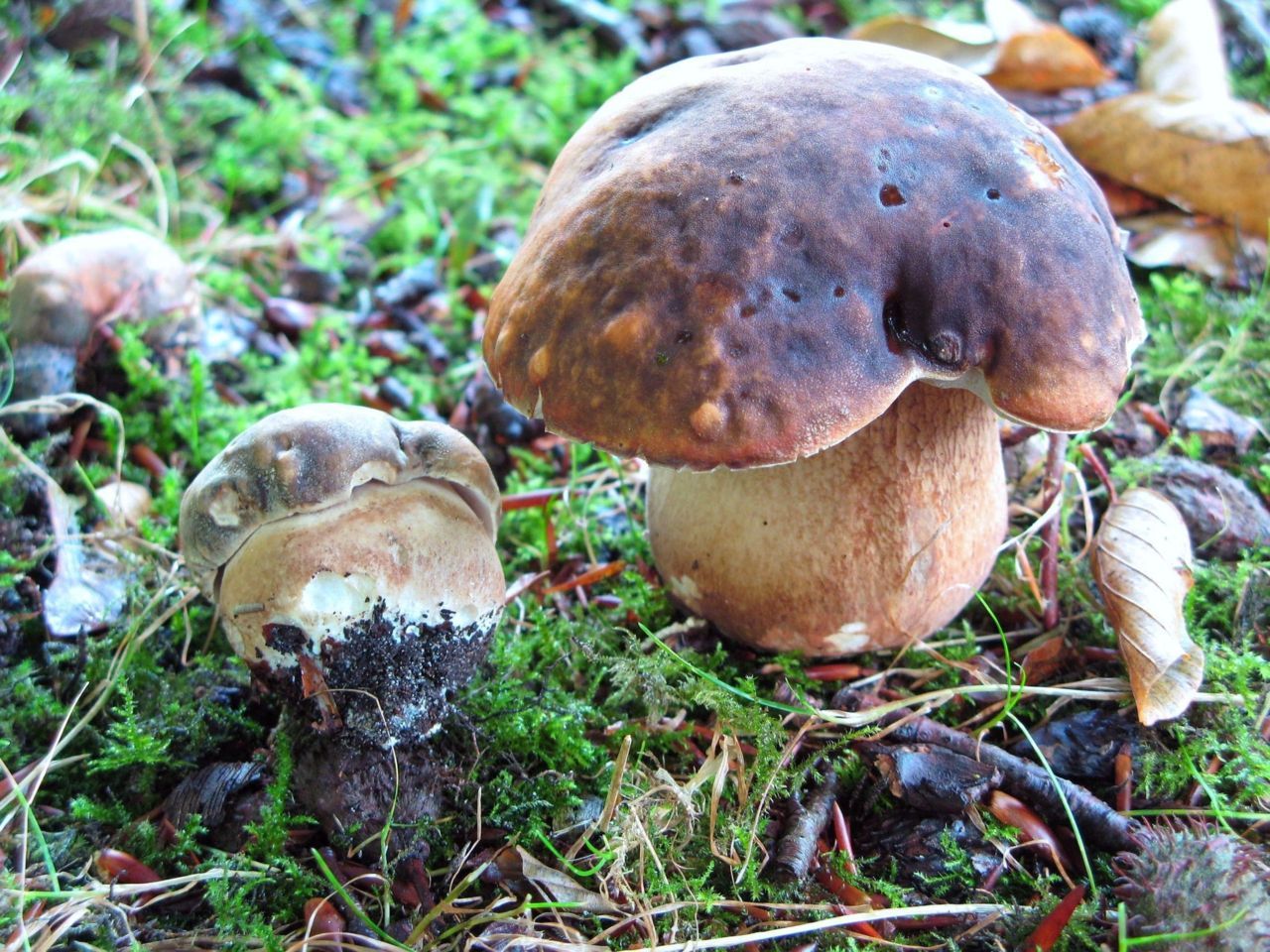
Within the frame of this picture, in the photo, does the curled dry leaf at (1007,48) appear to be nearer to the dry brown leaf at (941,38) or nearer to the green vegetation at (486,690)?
the dry brown leaf at (941,38)

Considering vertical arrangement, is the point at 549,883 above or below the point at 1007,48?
below

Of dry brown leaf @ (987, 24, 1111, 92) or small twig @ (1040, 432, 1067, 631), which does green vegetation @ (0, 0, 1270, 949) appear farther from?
dry brown leaf @ (987, 24, 1111, 92)

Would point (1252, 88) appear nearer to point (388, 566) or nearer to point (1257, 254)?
point (1257, 254)

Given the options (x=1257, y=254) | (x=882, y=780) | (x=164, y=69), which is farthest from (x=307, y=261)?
(x=1257, y=254)

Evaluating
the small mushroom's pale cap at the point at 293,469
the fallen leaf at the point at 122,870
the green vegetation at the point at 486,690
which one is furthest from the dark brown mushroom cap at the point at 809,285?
the fallen leaf at the point at 122,870

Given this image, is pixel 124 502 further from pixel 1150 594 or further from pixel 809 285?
pixel 1150 594

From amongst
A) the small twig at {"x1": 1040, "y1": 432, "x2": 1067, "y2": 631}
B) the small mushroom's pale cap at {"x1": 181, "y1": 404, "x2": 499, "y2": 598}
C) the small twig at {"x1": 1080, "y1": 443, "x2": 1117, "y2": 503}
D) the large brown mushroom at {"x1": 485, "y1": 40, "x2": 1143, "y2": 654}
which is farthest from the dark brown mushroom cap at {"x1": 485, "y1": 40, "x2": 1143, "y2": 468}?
the small twig at {"x1": 1080, "y1": 443, "x2": 1117, "y2": 503}

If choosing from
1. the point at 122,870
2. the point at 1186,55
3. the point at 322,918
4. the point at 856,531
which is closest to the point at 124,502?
the point at 122,870
